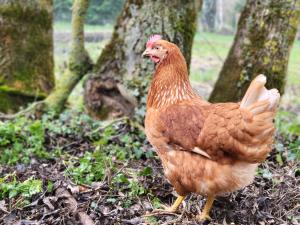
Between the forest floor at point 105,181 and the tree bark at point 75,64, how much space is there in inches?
20.1

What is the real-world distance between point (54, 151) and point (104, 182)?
1.38 meters

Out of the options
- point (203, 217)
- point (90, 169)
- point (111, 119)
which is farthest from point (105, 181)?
point (111, 119)

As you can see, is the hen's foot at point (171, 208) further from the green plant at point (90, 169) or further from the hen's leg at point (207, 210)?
the green plant at point (90, 169)

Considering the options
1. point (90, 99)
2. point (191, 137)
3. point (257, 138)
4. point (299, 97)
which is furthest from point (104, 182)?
point (299, 97)

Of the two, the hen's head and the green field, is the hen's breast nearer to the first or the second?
the hen's head

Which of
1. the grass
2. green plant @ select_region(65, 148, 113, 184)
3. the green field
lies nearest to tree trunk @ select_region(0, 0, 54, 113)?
green plant @ select_region(65, 148, 113, 184)

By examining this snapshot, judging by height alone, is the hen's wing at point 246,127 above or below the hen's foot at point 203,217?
above

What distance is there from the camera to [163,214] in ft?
12.5

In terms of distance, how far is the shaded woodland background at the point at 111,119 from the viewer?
150 inches

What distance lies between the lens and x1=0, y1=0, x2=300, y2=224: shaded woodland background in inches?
150

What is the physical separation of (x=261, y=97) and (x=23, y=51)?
15.0ft

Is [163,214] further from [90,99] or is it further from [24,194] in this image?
[90,99]

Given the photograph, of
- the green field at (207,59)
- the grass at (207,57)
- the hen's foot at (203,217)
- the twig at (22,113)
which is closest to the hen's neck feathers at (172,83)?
the hen's foot at (203,217)

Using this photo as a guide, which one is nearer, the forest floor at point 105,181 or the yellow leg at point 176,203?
the forest floor at point 105,181
